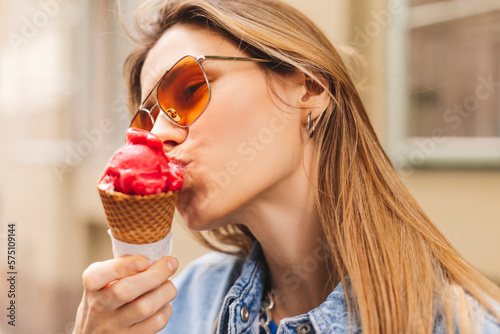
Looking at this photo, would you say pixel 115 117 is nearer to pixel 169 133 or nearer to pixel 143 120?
pixel 143 120

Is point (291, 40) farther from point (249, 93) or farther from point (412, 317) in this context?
point (412, 317)

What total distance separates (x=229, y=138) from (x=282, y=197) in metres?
0.33

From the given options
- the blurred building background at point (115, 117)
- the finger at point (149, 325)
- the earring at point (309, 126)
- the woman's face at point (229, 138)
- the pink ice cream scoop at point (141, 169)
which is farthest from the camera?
the blurred building background at point (115, 117)

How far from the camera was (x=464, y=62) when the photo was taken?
3.28m

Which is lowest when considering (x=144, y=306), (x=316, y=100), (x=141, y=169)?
(x=144, y=306)

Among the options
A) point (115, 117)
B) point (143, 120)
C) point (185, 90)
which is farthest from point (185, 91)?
point (115, 117)

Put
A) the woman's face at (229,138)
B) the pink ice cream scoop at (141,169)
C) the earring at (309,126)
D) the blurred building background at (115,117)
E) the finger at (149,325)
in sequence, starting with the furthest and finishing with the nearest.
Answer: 1. the blurred building background at (115,117)
2. the earring at (309,126)
3. the woman's face at (229,138)
4. the finger at (149,325)
5. the pink ice cream scoop at (141,169)

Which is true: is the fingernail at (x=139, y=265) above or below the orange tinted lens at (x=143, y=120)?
below

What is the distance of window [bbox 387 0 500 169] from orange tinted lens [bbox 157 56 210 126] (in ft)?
6.74

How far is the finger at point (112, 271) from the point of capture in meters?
1.37

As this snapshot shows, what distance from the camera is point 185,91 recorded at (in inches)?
63.7

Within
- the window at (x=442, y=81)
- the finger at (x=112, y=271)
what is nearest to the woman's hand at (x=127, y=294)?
the finger at (x=112, y=271)

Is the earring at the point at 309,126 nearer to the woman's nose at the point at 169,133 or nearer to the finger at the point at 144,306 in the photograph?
the woman's nose at the point at 169,133

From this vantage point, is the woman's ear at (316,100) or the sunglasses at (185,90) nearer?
the sunglasses at (185,90)
